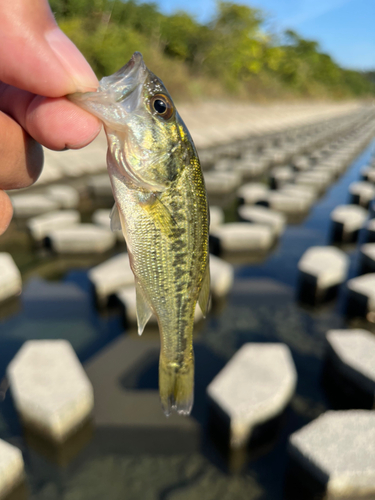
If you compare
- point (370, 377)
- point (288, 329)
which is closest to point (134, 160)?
point (370, 377)

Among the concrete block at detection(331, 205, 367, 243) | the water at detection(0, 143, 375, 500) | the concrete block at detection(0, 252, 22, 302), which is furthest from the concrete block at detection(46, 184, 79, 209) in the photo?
the concrete block at detection(331, 205, 367, 243)

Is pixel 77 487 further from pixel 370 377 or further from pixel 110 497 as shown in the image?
pixel 370 377

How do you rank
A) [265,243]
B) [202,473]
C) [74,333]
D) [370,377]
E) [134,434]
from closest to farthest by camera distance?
[202,473], [134,434], [370,377], [74,333], [265,243]

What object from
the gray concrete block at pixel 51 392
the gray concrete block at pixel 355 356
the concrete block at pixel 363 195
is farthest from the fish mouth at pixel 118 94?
the concrete block at pixel 363 195

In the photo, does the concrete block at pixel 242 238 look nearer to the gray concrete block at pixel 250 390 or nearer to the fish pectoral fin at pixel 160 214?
the gray concrete block at pixel 250 390

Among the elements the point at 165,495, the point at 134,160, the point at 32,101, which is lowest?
the point at 165,495

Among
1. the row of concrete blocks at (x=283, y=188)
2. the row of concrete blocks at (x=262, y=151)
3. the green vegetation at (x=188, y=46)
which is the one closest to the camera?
the row of concrete blocks at (x=283, y=188)

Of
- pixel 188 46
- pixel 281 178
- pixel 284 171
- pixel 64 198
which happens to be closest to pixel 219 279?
pixel 64 198
